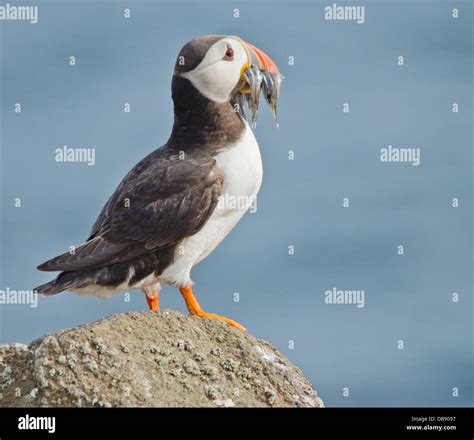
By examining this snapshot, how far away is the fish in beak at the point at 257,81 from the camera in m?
13.9

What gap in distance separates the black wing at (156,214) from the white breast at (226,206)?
0.38 feet

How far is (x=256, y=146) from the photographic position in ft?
45.8

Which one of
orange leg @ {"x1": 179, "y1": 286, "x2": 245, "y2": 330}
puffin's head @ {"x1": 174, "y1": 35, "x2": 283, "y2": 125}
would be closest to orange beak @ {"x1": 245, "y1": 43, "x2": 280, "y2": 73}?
puffin's head @ {"x1": 174, "y1": 35, "x2": 283, "y2": 125}

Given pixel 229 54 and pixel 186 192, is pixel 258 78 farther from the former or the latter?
pixel 186 192

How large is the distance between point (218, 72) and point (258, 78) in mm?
635

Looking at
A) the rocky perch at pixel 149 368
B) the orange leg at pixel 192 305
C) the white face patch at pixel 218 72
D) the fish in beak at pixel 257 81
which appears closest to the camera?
the rocky perch at pixel 149 368

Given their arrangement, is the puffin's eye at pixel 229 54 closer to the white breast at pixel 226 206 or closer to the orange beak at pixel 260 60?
the orange beak at pixel 260 60

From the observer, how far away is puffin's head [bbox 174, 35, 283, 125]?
1368 centimetres

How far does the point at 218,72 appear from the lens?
1367cm

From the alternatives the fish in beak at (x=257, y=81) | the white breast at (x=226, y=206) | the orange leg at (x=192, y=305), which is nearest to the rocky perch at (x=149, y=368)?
the orange leg at (x=192, y=305)

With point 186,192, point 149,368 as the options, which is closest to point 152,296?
point 186,192
